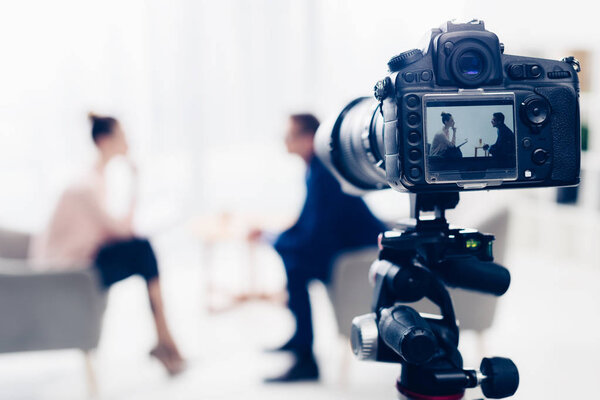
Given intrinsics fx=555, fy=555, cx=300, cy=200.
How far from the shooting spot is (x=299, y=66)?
403 centimetres

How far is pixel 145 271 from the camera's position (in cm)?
222

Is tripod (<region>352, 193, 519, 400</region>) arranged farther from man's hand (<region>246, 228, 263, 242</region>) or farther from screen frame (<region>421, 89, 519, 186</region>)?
man's hand (<region>246, 228, 263, 242</region>)

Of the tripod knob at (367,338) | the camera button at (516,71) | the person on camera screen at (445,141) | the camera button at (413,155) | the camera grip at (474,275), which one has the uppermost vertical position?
the camera button at (516,71)

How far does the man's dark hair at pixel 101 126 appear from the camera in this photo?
83.0 inches

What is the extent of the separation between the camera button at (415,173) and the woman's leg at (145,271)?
5.25 feet

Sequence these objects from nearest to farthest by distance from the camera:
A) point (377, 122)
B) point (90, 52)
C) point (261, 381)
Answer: point (377, 122), point (261, 381), point (90, 52)

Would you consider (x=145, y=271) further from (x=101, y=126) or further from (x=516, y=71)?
(x=516, y=71)

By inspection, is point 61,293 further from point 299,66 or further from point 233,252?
point 299,66

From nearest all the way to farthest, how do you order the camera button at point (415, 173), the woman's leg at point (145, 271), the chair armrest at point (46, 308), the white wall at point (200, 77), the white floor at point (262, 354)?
1. the camera button at point (415, 173)
2. the chair armrest at point (46, 308)
3. the white floor at point (262, 354)
4. the woman's leg at point (145, 271)
5. the white wall at point (200, 77)

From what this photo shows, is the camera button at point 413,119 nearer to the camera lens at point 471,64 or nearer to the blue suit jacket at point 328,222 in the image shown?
the camera lens at point 471,64

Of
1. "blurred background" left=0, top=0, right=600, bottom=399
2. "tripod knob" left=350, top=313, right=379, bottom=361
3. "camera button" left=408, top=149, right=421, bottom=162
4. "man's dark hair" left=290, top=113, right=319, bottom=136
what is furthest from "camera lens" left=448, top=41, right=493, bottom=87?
"man's dark hair" left=290, top=113, right=319, bottom=136

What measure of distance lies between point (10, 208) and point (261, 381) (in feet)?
7.25

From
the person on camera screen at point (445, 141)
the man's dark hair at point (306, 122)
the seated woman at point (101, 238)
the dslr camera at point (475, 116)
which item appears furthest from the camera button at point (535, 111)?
the seated woman at point (101, 238)

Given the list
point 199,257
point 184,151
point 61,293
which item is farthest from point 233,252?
point 61,293
